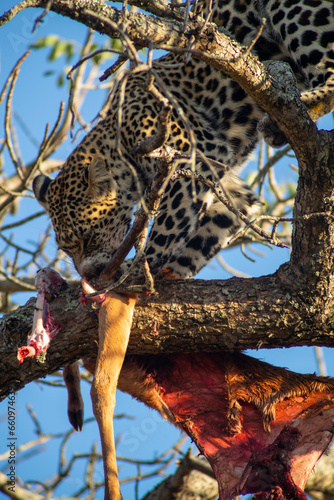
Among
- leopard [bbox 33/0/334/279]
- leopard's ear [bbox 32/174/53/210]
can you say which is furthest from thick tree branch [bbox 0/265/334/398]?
leopard's ear [bbox 32/174/53/210]

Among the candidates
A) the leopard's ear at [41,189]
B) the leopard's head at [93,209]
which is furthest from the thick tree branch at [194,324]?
the leopard's ear at [41,189]

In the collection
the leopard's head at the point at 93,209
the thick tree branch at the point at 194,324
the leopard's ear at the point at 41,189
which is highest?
the leopard's ear at the point at 41,189

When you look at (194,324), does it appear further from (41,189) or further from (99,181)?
(41,189)

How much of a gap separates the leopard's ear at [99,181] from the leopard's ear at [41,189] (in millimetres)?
769

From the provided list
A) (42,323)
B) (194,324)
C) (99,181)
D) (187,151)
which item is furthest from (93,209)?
(194,324)

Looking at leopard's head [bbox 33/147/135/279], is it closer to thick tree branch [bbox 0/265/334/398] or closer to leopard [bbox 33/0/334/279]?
leopard [bbox 33/0/334/279]

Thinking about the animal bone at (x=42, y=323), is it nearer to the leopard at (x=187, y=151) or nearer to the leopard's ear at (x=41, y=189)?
the leopard at (x=187, y=151)

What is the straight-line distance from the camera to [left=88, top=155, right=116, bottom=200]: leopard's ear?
6.38m

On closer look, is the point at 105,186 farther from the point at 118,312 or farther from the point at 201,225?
the point at 118,312

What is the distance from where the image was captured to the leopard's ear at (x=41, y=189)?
6.91 metres

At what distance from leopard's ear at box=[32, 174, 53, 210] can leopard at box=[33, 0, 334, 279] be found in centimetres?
1

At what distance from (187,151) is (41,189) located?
2.37 metres

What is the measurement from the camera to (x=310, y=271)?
13.7 ft

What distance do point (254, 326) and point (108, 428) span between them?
140cm
